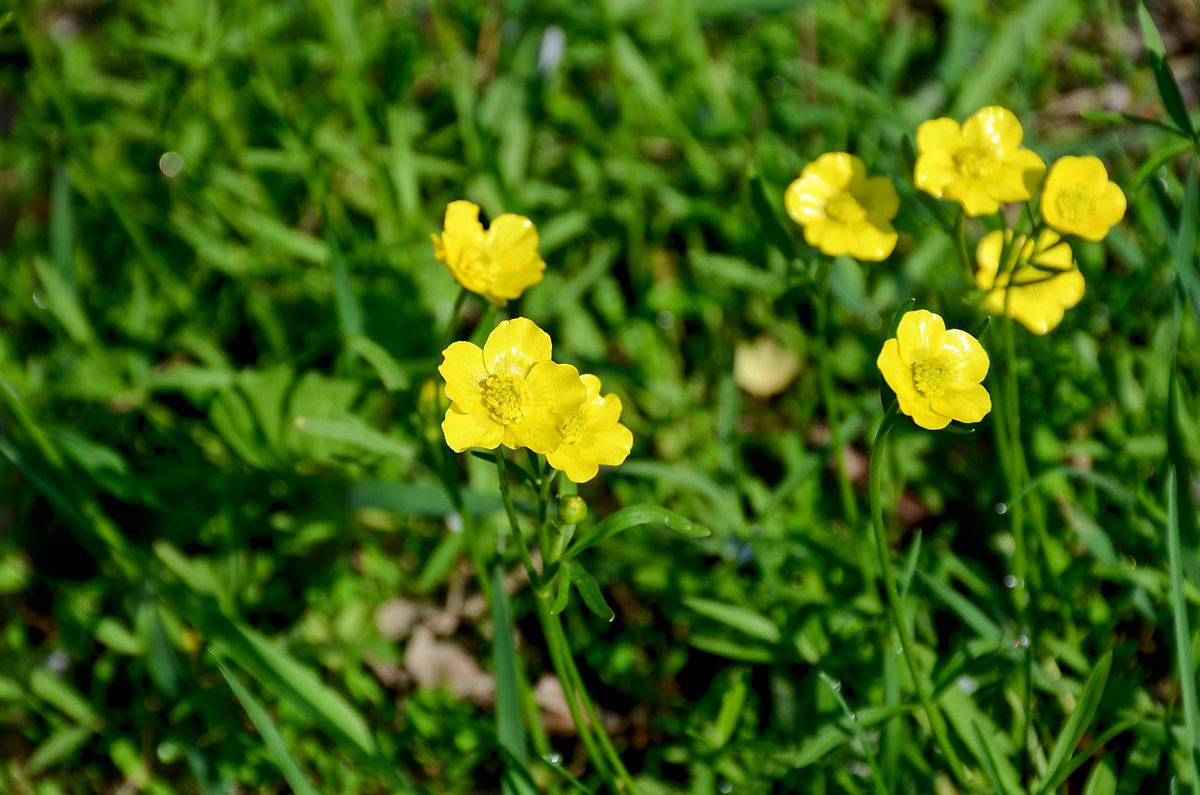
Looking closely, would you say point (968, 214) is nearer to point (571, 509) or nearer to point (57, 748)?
point (571, 509)

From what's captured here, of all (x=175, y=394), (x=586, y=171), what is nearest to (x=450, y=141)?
(x=586, y=171)

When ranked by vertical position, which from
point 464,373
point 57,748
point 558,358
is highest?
point 464,373

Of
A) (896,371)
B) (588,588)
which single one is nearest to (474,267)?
(588,588)

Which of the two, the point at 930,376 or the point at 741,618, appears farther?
the point at 741,618

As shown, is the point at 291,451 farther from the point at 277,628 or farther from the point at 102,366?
the point at 102,366

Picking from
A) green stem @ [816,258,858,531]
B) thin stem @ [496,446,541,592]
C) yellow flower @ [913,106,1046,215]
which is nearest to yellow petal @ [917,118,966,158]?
yellow flower @ [913,106,1046,215]

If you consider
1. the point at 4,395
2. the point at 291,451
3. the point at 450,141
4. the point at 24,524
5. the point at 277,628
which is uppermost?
the point at 4,395

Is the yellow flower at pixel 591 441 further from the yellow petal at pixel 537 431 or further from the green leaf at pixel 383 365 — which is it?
the green leaf at pixel 383 365
